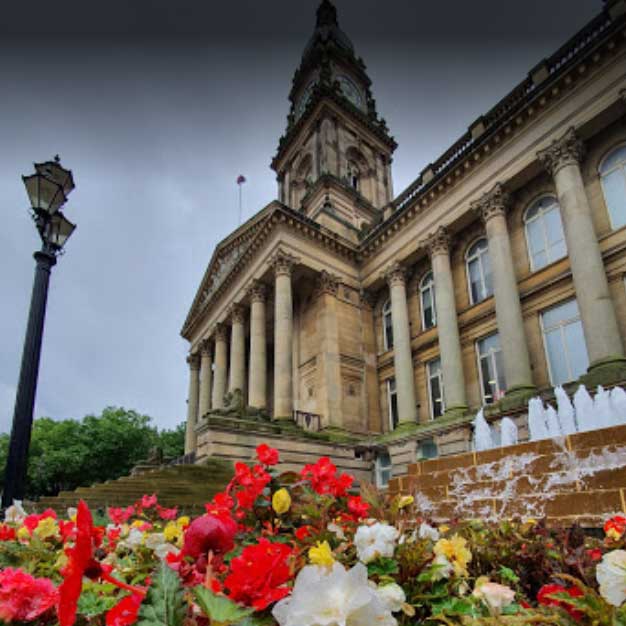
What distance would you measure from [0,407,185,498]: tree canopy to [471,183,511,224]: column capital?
33.0 meters

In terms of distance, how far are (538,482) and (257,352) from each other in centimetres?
1742

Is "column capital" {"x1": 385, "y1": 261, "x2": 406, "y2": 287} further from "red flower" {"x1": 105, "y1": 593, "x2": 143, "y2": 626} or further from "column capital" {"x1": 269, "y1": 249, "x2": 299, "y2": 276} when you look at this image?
"red flower" {"x1": 105, "y1": 593, "x2": 143, "y2": 626}

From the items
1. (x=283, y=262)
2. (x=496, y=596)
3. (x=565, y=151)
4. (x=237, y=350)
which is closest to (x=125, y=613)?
(x=496, y=596)

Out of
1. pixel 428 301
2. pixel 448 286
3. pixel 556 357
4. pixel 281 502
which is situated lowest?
pixel 281 502

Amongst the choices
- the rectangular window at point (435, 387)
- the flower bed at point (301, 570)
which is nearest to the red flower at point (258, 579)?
the flower bed at point (301, 570)

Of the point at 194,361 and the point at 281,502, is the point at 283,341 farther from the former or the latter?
the point at 281,502

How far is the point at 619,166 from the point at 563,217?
8.86 ft

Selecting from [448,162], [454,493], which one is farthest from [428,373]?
[454,493]

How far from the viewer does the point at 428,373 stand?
19734mm

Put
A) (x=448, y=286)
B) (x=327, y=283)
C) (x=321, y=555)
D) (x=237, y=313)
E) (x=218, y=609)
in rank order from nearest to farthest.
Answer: (x=218, y=609) → (x=321, y=555) → (x=448, y=286) → (x=327, y=283) → (x=237, y=313)

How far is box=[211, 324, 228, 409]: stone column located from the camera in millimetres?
27078

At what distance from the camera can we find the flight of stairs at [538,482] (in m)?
4.14

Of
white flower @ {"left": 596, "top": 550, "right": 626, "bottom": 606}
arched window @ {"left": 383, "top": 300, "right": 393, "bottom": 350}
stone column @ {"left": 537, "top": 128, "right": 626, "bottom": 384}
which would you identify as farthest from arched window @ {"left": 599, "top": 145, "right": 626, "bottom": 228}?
white flower @ {"left": 596, "top": 550, "right": 626, "bottom": 606}

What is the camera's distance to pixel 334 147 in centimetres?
2966
